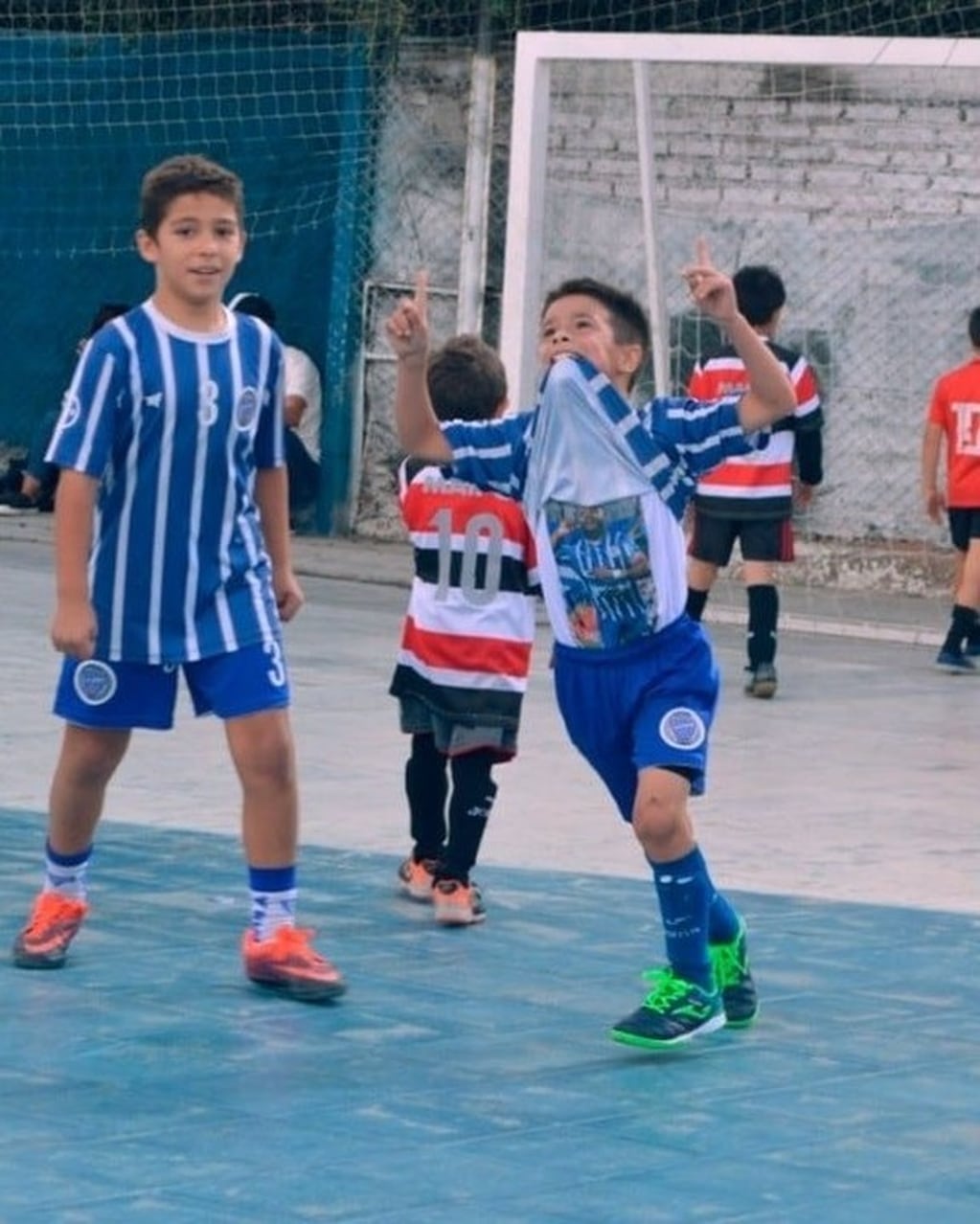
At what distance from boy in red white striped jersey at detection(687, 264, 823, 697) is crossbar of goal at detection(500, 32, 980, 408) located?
7.67 ft

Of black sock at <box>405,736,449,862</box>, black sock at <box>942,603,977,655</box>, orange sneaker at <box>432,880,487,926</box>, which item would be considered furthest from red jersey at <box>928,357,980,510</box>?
orange sneaker at <box>432,880,487,926</box>

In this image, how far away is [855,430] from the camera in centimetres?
1712

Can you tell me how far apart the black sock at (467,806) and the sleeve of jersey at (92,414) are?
5.21 ft

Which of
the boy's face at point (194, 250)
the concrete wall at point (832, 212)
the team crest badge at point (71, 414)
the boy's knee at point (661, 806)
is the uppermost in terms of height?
the concrete wall at point (832, 212)

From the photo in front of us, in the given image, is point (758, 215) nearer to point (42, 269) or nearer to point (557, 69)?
point (557, 69)

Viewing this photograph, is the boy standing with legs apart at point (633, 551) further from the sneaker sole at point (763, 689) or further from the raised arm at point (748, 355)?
the sneaker sole at point (763, 689)

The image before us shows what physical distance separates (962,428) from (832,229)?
307 centimetres

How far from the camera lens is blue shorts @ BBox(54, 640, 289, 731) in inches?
265

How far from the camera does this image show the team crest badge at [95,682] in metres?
6.78

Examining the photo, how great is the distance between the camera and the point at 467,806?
7.83m

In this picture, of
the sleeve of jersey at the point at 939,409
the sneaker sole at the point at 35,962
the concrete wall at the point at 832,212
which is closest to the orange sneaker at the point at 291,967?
the sneaker sole at the point at 35,962

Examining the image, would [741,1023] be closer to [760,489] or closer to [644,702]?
[644,702]

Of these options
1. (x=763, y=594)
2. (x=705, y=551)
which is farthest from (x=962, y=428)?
(x=763, y=594)

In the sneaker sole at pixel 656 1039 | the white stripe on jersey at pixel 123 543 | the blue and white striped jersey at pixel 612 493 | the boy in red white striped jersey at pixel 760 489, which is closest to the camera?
the sneaker sole at pixel 656 1039
